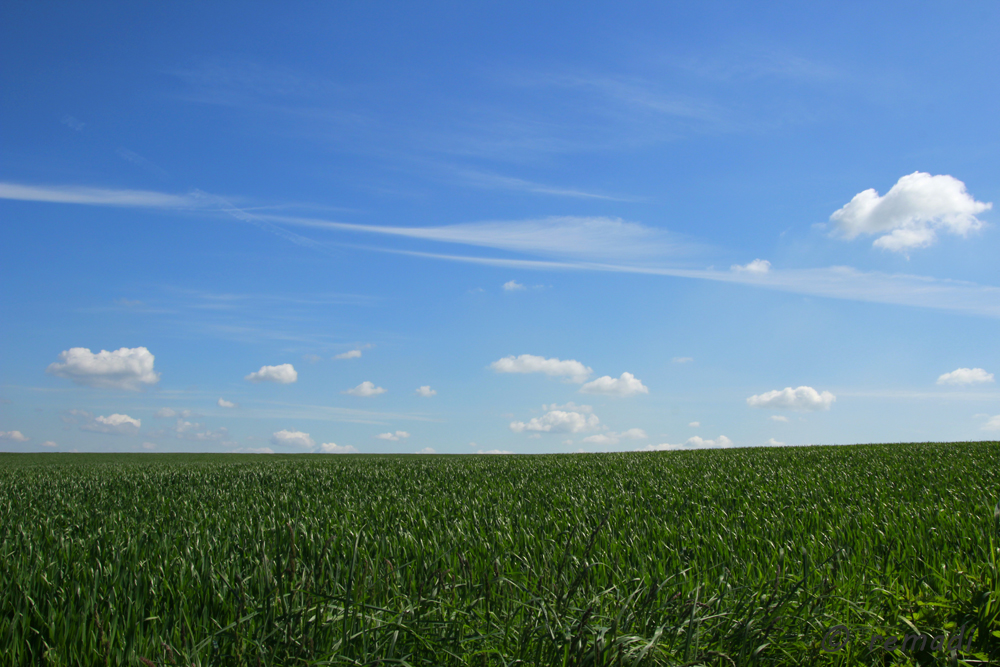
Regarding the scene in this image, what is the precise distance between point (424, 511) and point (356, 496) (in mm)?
2075

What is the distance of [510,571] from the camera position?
3.87 metres

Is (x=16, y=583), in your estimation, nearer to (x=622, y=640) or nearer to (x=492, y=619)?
(x=492, y=619)

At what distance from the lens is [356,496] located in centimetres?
840

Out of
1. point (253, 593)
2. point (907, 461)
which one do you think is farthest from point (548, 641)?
point (907, 461)

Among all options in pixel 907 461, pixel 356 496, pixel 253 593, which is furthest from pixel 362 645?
pixel 907 461

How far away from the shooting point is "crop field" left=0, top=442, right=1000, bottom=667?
249 cm

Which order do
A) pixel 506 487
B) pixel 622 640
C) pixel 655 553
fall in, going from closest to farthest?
pixel 622 640
pixel 655 553
pixel 506 487

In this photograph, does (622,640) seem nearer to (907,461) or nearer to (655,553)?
(655,553)

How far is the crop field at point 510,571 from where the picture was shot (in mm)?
2488

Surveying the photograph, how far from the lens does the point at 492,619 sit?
2818 mm

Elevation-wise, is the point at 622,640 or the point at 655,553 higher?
the point at 622,640

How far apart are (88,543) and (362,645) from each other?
4.12m

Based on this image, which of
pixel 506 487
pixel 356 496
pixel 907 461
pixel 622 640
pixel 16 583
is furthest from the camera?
pixel 907 461

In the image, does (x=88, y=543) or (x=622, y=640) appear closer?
(x=622, y=640)
